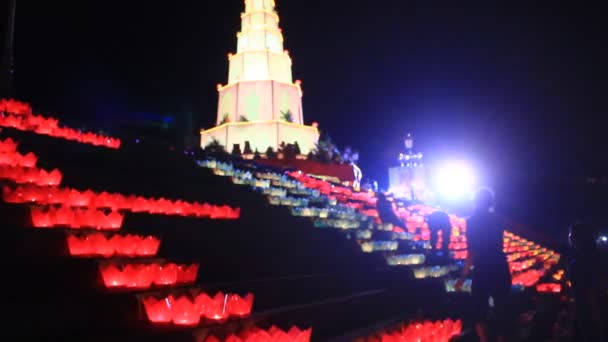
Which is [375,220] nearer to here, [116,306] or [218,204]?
[218,204]

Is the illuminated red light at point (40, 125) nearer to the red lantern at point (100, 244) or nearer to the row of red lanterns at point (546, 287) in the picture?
the red lantern at point (100, 244)

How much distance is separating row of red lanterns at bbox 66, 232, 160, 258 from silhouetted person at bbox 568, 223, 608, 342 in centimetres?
495

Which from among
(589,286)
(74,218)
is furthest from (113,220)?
(589,286)

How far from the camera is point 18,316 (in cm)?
328

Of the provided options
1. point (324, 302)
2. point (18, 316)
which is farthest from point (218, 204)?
point (18, 316)

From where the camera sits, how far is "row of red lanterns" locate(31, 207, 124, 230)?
4598mm

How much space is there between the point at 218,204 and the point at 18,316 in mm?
4533

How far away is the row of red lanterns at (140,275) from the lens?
412 cm

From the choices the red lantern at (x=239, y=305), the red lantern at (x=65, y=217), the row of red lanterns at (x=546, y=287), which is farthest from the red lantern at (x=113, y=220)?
the row of red lanterns at (x=546, y=287)

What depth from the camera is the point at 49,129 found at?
8984 millimetres

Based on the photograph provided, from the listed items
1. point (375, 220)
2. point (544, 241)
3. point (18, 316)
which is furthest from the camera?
point (544, 241)

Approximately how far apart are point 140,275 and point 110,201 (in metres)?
1.99

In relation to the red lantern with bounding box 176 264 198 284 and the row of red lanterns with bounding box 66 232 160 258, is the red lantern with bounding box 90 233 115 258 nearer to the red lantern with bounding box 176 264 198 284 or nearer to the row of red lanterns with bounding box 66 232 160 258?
the row of red lanterns with bounding box 66 232 160 258

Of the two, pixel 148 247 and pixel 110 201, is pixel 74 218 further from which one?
pixel 110 201
